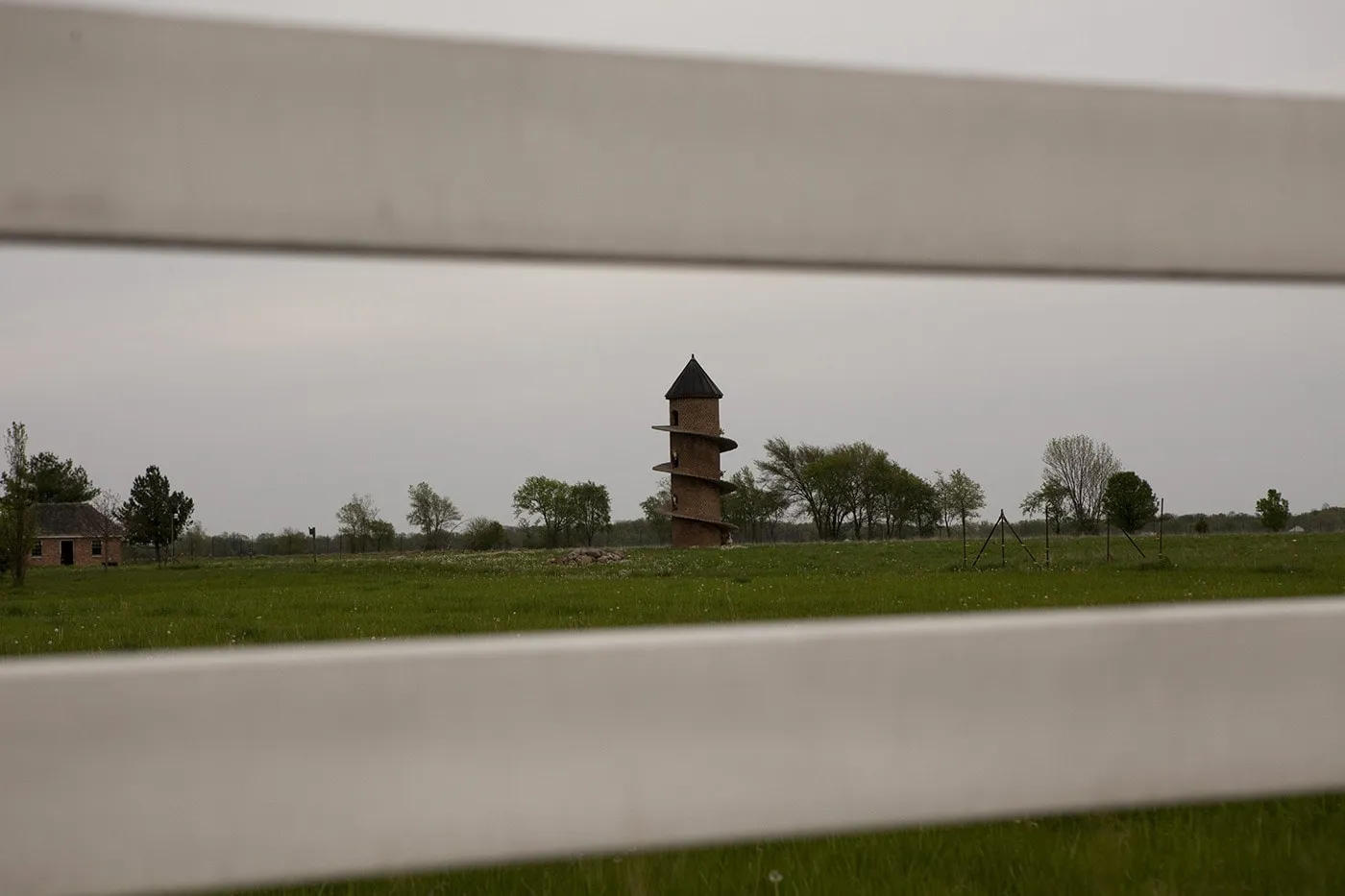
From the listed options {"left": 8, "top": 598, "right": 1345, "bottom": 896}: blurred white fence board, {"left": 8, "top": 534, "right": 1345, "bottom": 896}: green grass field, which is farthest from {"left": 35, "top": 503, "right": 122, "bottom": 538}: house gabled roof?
{"left": 8, "top": 598, "right": 1345, "bottom": 896}: blurred white fence board

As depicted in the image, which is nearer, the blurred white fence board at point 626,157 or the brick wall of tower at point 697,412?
the blurred white fence board at point 626,157

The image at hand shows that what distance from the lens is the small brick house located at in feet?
112

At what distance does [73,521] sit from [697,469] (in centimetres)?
2294

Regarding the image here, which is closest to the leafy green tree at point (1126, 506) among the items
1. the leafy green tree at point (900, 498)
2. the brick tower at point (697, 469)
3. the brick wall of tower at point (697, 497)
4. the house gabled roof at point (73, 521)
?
the leafy green tree at point (900, 498)

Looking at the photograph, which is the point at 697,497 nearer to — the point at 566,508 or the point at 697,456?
the point at 697,456

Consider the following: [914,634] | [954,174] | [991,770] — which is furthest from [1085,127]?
[991,770]

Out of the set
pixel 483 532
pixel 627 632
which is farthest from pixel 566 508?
pixel 627 632

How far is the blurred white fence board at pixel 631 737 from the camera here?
82cm

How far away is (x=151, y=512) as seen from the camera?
1139 inches

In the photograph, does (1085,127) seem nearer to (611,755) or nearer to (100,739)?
(611,755)

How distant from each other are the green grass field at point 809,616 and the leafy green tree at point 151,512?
10.3 ft

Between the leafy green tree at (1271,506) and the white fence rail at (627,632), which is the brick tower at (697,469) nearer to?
the leafy green tree at (1271,506)

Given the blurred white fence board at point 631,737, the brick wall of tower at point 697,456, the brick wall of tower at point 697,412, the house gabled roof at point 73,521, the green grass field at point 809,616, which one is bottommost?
the green grass field at point 809,616

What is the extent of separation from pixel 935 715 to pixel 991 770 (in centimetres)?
8
